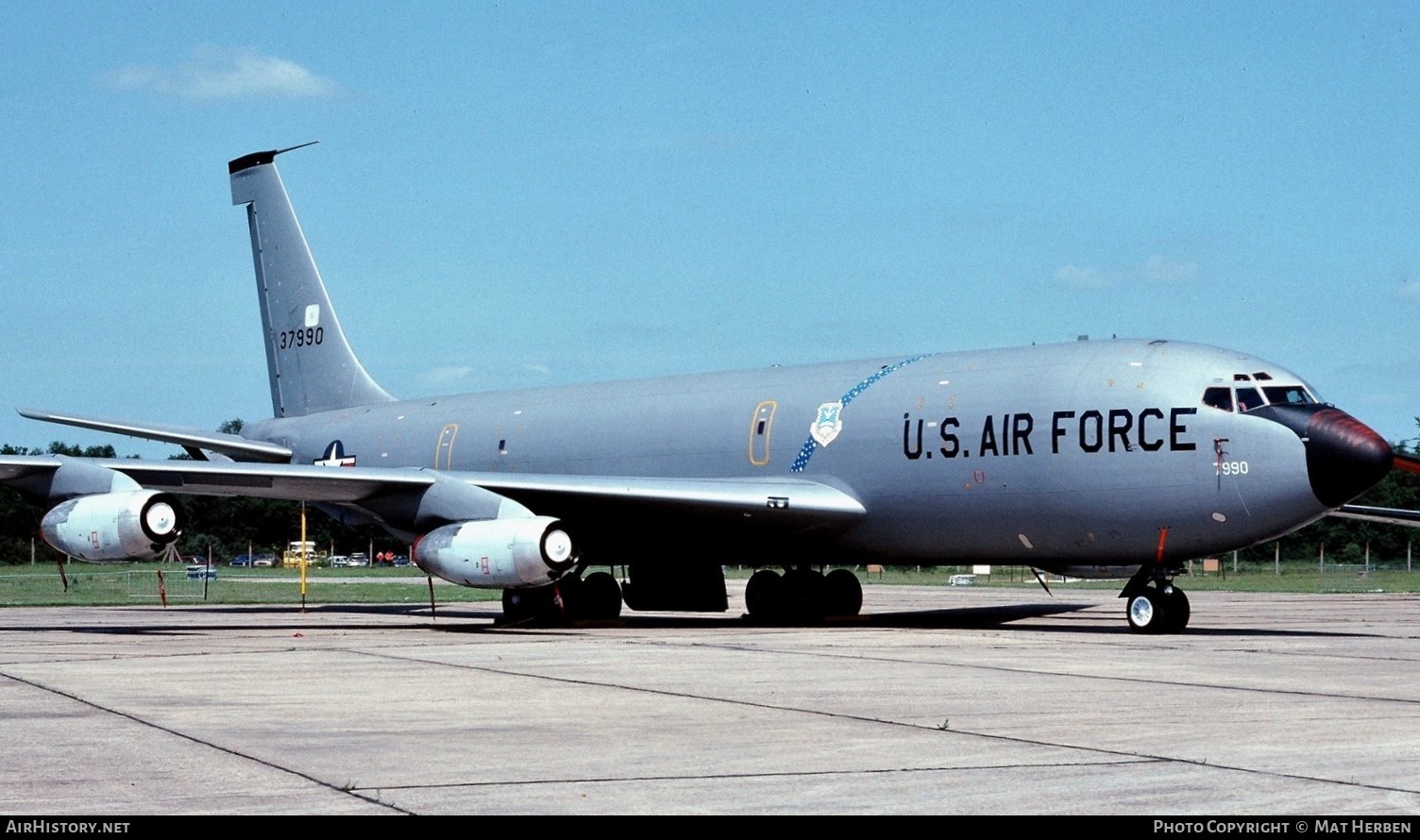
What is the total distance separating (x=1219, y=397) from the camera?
860 inches

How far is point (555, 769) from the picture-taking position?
9016mm

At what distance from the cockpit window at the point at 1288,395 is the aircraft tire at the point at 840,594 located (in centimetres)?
913

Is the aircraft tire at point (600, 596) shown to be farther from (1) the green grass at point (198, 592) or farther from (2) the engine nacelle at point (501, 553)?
(1) the green grass at point (198, 592)

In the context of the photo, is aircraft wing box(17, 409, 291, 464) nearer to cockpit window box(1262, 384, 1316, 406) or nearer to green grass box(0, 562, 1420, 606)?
green grass box(0, 562, 1420, 606)

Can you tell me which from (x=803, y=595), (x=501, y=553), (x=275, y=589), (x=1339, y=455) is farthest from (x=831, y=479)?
(x=275, y=589)

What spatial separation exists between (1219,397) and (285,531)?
97.8m

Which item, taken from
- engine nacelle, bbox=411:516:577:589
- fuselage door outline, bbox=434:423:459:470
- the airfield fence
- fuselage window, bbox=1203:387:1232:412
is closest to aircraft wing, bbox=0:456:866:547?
engine nacelle, bbox=411:516:577:589

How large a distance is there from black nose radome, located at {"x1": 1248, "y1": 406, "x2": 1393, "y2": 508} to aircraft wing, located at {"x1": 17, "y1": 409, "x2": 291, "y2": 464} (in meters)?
19.3

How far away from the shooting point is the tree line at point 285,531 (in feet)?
279

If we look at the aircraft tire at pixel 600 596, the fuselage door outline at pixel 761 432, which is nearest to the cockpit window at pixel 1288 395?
the fuselage door outline at pixel 761 432

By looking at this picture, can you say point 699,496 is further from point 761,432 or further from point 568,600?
point 568,600

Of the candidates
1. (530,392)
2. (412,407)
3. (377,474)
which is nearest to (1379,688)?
(377,474)

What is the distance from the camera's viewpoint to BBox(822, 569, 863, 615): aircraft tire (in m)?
29.2
